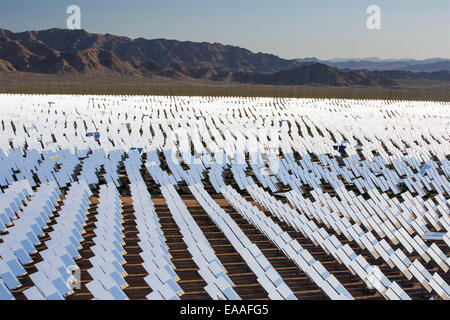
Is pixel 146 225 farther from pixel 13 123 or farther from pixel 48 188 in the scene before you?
pixel 13 123

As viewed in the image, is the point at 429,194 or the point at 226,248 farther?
the point at 429,194

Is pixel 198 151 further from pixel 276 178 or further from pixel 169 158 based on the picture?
pixel 276 178

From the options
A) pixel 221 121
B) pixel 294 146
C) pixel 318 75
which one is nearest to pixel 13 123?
pixel 221 121

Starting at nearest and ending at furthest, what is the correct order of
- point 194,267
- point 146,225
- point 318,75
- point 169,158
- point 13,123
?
point 194,267
point 146,225
point 169,158
point 13,123
point 318,75

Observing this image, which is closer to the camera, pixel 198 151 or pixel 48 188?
pixel 48 188

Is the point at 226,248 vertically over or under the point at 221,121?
under

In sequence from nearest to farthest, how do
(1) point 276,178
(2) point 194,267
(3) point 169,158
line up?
(2) point 194,267, (1) point 276,178, (3) point 169,158
